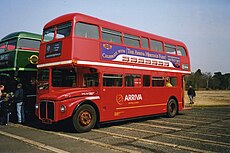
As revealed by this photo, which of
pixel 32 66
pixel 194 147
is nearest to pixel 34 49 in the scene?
pixel 32 66

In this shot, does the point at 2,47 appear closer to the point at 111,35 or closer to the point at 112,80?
the point at 111,35

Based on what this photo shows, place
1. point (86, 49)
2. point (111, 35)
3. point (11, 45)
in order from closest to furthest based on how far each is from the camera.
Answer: point (86, 49) → point (111, 35) → point (11, 45)

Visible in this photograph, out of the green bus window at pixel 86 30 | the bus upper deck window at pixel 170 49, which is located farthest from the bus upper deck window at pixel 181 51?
the green bus window at pixel 86 30

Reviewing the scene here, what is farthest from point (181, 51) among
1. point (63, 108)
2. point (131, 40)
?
point (63, 108)

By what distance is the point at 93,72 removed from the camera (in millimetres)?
9469

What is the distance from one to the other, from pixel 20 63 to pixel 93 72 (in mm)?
4528

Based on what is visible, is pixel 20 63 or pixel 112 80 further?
pixel 20 63

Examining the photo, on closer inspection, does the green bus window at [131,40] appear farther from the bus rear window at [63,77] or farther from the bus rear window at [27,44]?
→ the bus rear window at [27,44]

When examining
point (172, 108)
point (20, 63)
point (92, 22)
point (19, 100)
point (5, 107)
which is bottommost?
point (172, 108)

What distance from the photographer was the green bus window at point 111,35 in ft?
32.7

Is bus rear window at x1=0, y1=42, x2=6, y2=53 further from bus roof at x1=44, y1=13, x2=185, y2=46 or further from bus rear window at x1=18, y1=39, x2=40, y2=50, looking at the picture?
bus roof at x1=44, y1=13, x2=185, y2=46

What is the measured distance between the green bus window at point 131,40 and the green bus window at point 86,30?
1717mm

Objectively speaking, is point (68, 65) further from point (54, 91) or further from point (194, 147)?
point (194, 147)

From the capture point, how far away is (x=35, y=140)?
7.40 meters
